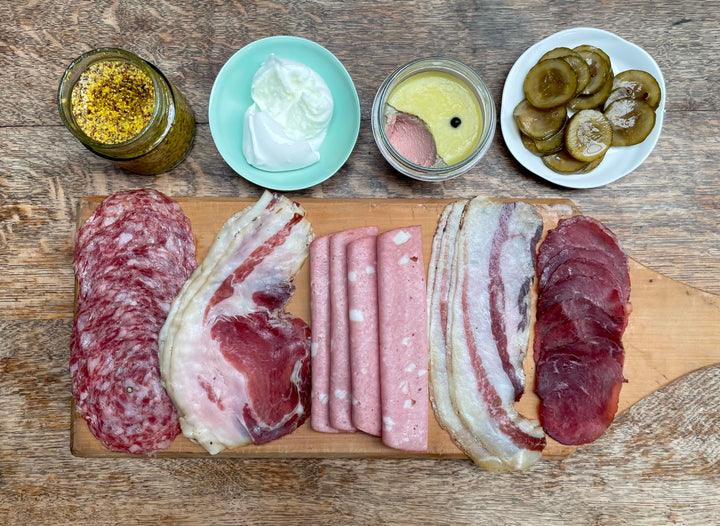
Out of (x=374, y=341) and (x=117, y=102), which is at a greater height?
(x=117, y=102)

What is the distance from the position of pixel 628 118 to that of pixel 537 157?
273 millimetres

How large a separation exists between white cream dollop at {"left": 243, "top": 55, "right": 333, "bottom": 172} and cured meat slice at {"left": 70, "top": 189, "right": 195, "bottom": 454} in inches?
12.0

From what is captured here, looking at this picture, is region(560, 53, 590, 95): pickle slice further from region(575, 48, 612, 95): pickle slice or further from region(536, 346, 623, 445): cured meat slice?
region(536, 346, 623, 445): cured meat slice

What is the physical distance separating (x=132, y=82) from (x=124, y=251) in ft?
1.48

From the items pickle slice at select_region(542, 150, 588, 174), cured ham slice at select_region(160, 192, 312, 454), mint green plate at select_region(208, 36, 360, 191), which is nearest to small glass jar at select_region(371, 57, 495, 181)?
mint green plate at select_region(208, 36, 360, 191)

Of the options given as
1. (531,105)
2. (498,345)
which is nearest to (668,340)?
(498,345)

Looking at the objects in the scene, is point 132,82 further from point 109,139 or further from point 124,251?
point 124,251

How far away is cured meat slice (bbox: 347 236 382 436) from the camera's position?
1.33m

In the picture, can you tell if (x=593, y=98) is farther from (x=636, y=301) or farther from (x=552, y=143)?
(x=636, y=301)

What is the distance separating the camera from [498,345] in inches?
56.2

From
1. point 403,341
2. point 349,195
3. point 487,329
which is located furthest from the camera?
point 349,195

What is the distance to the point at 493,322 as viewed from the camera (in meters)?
1.44

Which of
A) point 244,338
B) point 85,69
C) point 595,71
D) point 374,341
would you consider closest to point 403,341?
point 374,341

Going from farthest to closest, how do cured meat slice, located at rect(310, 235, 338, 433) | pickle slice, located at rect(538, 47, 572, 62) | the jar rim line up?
pickle slice, located at rect(538, 47, 572, 62), cured meat slice, located at rect(310, 235, 338, 433), the jar rim
